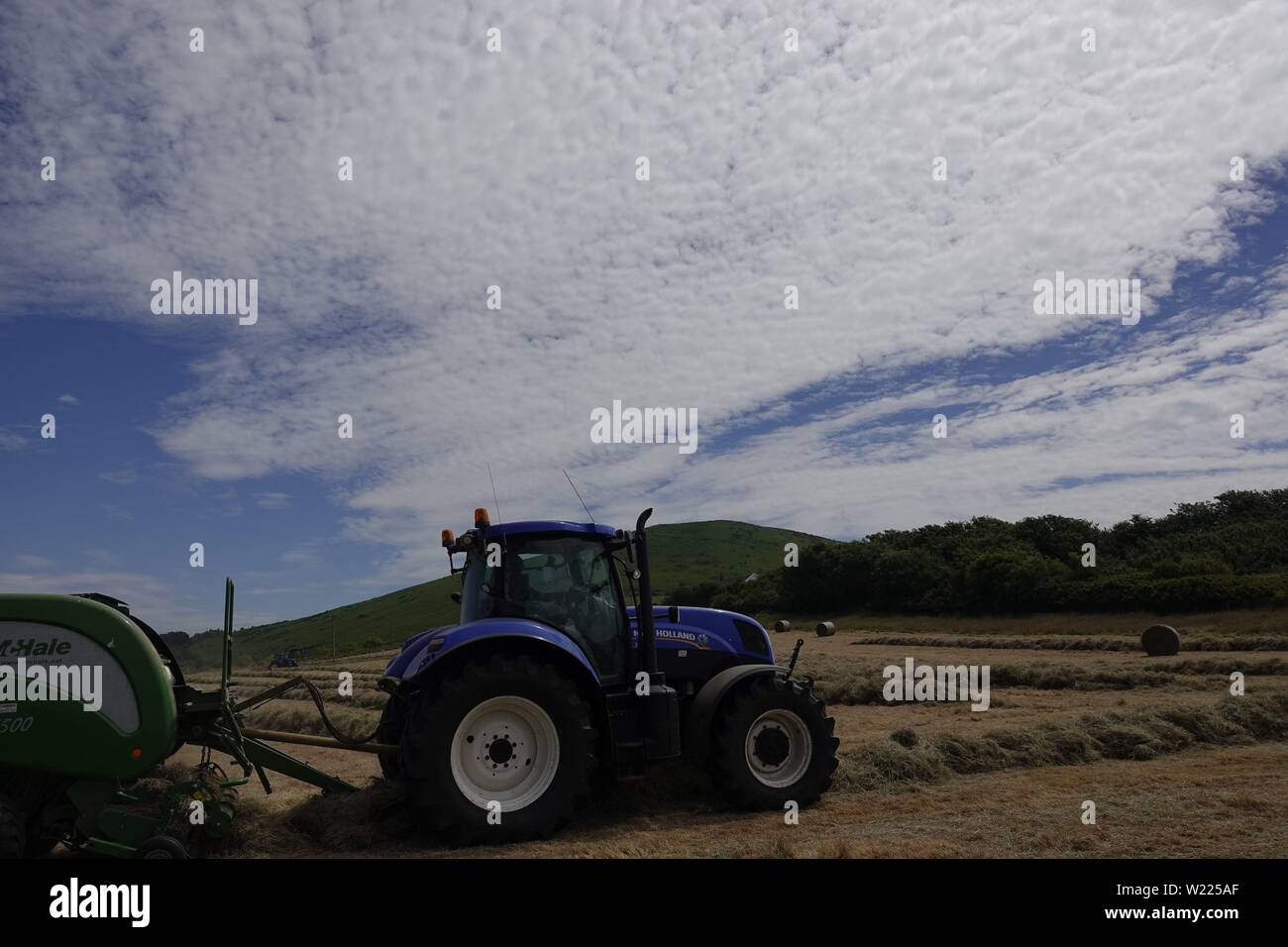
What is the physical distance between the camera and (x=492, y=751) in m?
6.61

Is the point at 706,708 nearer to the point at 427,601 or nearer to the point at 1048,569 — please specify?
the point at 1048,569

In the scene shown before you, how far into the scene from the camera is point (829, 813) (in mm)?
7309

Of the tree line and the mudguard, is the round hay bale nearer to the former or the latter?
the tree line

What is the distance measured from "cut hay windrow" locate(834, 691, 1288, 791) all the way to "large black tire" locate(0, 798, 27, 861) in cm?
619

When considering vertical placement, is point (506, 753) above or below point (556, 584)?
below

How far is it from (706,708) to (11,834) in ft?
15.7

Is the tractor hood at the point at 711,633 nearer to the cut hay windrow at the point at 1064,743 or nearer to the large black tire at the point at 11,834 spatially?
the cut hay windrow at the point at 1064,743

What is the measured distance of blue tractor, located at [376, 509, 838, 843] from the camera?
6.43 metres

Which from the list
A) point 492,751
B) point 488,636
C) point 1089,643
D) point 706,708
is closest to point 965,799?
point 706,708

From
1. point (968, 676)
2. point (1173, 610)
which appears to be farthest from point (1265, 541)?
point (968, 676)

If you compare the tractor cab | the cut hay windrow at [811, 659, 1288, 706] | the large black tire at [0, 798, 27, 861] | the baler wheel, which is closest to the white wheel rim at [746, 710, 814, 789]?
the tractor cab

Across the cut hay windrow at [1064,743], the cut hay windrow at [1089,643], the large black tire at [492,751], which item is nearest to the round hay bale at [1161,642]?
the cut hay windrow at [1089,643]
